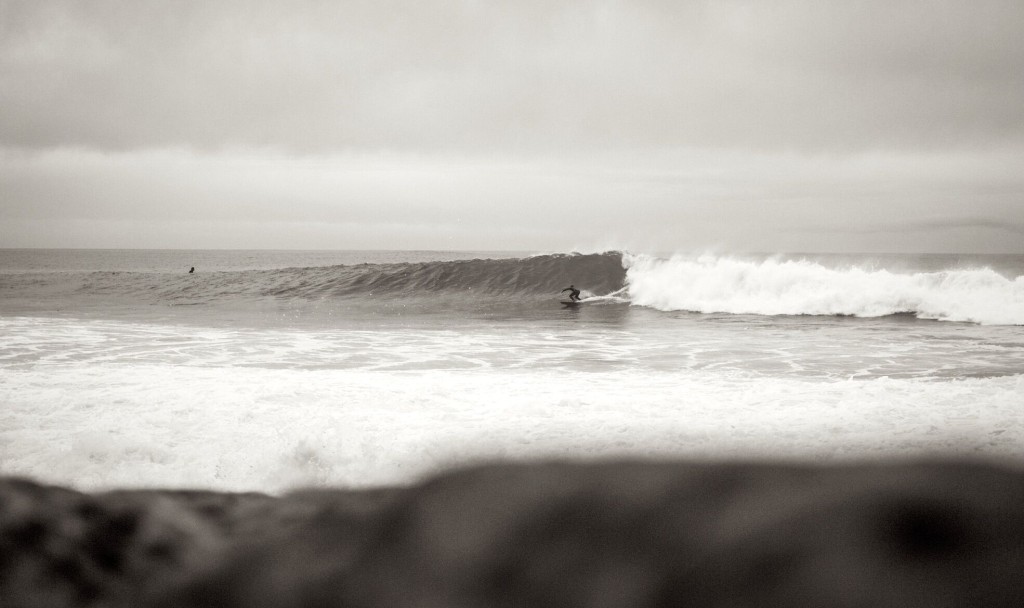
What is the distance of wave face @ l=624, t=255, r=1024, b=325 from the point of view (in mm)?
17625

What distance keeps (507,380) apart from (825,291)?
51.0 feet

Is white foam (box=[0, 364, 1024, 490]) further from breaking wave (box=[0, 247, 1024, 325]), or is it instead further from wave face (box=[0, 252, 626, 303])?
wave face (box=[0, 252, 626, 303])

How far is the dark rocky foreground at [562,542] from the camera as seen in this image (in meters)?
0.31

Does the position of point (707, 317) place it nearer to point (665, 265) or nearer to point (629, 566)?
point (665, 265)

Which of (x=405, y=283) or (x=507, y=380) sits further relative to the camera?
(x=405, y=283)

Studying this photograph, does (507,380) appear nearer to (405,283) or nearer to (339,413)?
(339,413)

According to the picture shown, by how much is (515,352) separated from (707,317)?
9.31m

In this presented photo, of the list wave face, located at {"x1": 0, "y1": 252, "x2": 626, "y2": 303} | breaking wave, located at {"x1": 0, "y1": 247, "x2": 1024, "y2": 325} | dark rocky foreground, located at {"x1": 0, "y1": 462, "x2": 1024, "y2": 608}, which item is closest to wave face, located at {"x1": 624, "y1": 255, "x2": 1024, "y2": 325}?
breaking wave, located at {"x1": 0, "y1": 247, "x2": 1024, "y2": 325}

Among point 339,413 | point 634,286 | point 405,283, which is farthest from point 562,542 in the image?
point 405,283

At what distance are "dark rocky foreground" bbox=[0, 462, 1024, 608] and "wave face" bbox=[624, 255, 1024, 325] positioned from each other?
743 inches

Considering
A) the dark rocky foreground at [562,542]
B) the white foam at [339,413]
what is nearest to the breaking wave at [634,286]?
the white foam at [339,413]

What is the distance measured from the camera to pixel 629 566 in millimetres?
353

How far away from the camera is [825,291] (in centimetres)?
1938

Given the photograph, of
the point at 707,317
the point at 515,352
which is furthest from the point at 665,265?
the point at 515,352
